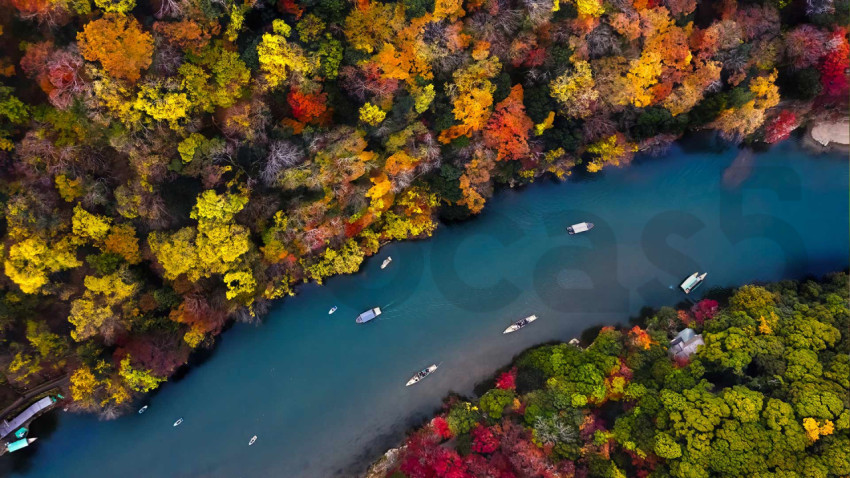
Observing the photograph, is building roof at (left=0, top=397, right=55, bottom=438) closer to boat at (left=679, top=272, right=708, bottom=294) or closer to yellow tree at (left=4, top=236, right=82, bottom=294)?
yellow tree at (left=4, top=236, right=82, bottom=294)

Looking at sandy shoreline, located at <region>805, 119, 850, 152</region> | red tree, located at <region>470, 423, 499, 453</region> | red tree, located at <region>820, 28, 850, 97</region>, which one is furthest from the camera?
sandy shoreline, located at <region>805, 119, 850, 152</region>

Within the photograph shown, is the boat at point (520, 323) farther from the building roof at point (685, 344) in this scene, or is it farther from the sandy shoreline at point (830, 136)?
the sandy shoreline at point (830, 136)

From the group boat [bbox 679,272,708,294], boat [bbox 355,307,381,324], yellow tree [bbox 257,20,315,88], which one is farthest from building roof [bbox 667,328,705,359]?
yellow tree [bbox 257,20,315,88]

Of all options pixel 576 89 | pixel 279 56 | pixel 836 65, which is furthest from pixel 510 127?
pixel 836 65

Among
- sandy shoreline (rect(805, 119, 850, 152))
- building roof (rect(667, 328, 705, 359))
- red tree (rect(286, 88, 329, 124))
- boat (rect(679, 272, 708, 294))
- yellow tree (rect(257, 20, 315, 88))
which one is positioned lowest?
building roof (rect(667, 328, 705, 359))

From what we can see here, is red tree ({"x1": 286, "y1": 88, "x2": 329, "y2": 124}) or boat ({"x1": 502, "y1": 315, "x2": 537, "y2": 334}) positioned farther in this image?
boat ({"x1": 502, "y1": 315, "x2": 537, "y2": 334})

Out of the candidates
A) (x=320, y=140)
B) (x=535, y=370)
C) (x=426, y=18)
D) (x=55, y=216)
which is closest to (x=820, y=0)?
(x=426, y=18)

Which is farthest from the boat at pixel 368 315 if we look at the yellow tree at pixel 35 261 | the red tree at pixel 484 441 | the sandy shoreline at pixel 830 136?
the sandy shoreline at pixel 830 136
